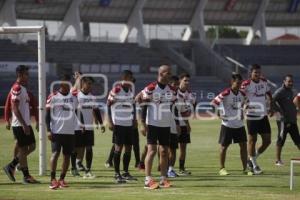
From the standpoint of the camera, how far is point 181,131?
61.6 feet

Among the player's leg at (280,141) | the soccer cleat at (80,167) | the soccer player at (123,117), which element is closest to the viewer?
the soccer player at (123,117)

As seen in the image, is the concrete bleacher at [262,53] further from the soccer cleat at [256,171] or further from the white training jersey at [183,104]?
the soccer cleat at [256,171]

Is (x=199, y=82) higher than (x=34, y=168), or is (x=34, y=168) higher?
(x=199, y=82)

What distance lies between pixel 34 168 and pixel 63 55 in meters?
42.1

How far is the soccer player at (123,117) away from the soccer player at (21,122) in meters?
1.61

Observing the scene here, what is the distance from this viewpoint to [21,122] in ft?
53.1

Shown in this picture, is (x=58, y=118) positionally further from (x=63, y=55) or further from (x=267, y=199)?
(x=63, y=55)

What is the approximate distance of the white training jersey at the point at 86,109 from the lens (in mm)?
18016

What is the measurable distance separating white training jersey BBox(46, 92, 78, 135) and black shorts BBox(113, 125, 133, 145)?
1381 mm

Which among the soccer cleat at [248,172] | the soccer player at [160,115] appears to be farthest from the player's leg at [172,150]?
the soccer player at [160,115]

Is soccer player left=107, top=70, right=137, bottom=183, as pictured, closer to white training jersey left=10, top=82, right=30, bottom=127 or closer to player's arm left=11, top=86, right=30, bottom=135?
white training jersey left=10, top=82, right=30, bottom=127

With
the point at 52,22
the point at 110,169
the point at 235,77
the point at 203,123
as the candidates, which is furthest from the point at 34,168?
the point at 52,22

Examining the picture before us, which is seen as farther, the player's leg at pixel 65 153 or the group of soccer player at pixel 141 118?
the group of soccer player at pixel 141 118

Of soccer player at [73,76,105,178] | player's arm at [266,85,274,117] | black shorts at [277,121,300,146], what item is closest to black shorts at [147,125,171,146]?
soccer player at [73,76,105,178]
